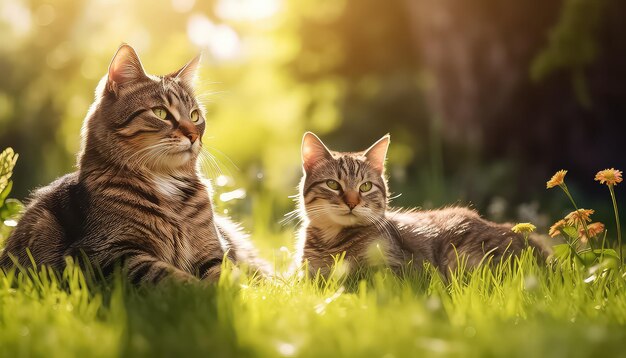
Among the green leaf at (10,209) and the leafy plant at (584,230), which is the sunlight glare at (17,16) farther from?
the leafy plant at (584,230)

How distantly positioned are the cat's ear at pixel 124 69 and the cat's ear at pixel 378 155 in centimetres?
174

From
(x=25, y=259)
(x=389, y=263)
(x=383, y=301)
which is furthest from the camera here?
(x=389, y=263)

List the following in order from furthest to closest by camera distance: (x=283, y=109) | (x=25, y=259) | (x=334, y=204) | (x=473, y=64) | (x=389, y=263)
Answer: (x=283, y=109)
(x=473, y=64)
(x=334, y=204)
(x=389, y=263)
(x=25, y=259)

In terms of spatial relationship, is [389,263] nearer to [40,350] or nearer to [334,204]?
[334,204]

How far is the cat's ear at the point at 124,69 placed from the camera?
11.6 ft

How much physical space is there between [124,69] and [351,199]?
1.57 meters

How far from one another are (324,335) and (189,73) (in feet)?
7.11

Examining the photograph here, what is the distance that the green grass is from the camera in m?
2.19

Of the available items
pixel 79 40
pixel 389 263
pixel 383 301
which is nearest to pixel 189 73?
pixel 389 263

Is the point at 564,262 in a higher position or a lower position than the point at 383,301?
lower

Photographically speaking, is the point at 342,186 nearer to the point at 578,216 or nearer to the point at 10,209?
the point at 578,216

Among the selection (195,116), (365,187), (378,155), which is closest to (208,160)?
(195,116)

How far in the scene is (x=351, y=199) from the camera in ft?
14.2

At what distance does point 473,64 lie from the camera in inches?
327
